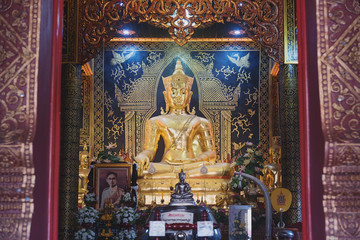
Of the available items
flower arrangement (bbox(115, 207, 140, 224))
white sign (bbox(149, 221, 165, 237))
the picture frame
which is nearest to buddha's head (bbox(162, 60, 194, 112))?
flower arrangement (bbox(115, 207, 140, 224))

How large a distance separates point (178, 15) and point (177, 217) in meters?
2.46

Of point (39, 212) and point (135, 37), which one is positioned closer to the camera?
point (39, 212)

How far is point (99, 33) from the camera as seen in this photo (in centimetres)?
675

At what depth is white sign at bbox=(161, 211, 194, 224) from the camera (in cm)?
572

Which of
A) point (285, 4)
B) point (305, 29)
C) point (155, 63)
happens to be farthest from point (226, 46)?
point (305, 29)

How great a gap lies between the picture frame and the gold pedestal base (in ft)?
10.1

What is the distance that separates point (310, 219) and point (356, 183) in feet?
1.08

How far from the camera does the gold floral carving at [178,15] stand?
6.67 m

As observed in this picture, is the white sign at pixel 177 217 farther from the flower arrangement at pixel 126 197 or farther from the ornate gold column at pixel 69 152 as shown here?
the ornate gold column at pixel 69 152

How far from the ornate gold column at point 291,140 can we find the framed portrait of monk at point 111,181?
1958 mm

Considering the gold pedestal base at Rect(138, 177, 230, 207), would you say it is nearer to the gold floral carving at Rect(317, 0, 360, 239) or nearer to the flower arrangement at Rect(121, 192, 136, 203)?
the flower arrangement at Rect(121, 192, 136, 203)

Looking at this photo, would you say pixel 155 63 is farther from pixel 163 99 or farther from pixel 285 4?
pixel 285 4

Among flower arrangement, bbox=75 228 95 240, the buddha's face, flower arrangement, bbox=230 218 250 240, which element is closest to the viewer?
flower arrangement, bbox=230 218 250 240

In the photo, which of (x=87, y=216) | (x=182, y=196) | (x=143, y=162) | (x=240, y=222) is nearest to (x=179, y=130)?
(x=143, y=162)
